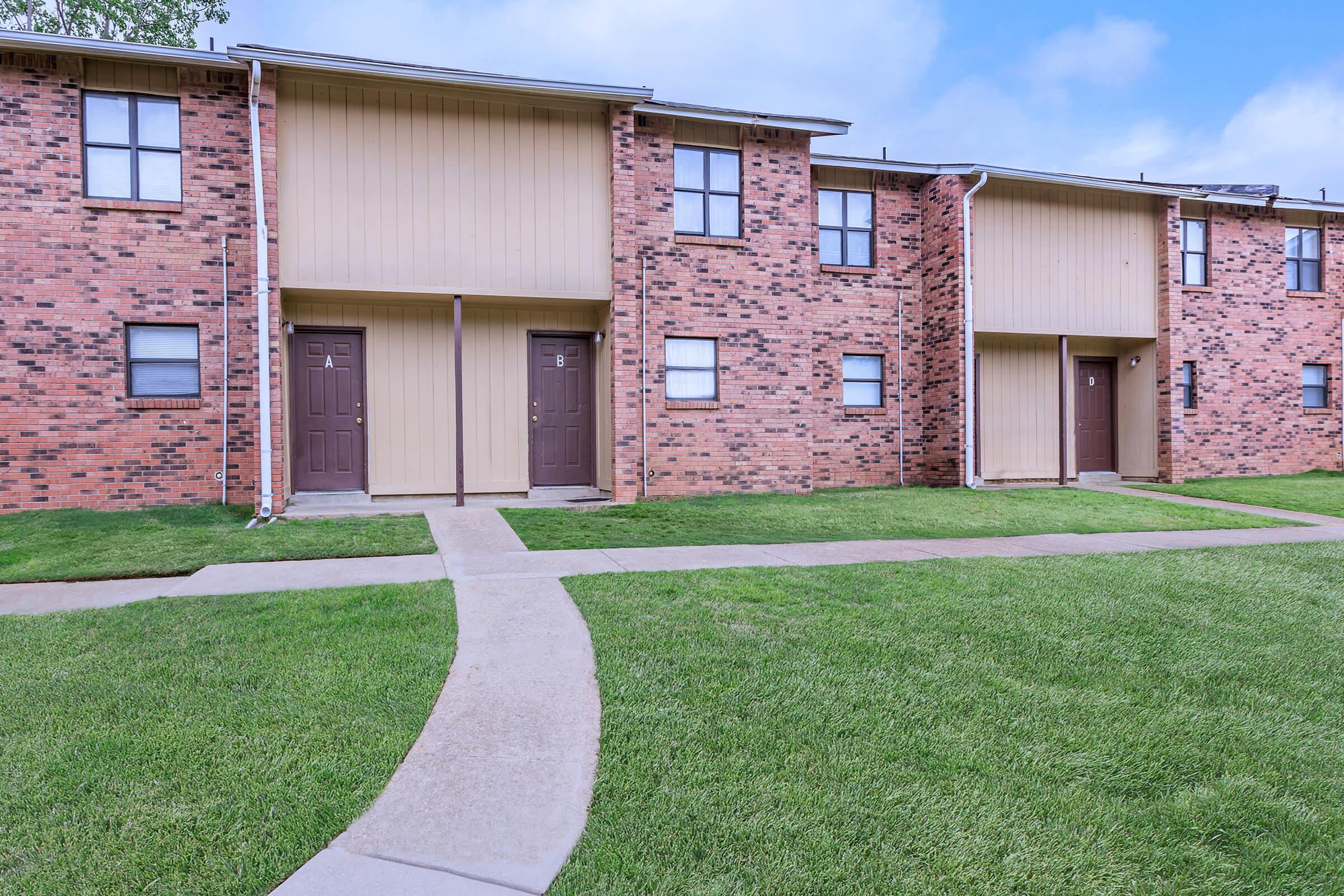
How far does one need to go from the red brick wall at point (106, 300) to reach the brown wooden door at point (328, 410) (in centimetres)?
64

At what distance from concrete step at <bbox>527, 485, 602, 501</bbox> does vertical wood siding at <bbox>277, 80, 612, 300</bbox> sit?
116 inches

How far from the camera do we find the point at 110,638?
3.88 meters

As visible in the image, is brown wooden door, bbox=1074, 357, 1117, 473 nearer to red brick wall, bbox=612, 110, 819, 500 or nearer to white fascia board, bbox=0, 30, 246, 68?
red brick wall, bbox=612, 110, 819, 500

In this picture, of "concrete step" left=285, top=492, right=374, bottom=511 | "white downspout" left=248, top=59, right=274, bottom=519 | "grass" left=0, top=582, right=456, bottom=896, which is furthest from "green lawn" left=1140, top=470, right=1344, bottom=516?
"white downspout" left=248, top=59, right=274, bottom=519

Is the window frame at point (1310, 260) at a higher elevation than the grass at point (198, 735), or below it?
higher

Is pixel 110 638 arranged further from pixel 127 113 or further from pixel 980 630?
pixel 127 113

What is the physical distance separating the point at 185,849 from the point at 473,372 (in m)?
8.99

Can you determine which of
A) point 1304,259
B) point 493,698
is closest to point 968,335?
point 1304,259

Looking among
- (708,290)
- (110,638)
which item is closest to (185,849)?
(110,638)

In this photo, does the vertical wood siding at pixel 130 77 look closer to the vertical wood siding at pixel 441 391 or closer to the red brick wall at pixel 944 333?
the vertical wood siding at pixel 441 391

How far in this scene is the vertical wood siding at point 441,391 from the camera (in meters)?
10.3

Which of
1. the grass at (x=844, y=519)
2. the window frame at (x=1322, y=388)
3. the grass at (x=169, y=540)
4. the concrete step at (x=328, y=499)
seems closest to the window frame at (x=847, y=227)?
the grass at (x=844, y=519)

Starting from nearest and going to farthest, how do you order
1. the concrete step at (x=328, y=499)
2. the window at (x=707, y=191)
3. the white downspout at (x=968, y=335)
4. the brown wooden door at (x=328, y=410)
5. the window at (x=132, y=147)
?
1. the window at (x=132, y=147)
2. the concrete step at (x=328, y=499)
3. the brown wooden door at (x=328, y=410)
4. the window at (x=707, y=191)
5. the white downspout at (x=968, y=335)

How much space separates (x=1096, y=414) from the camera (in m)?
14.7
